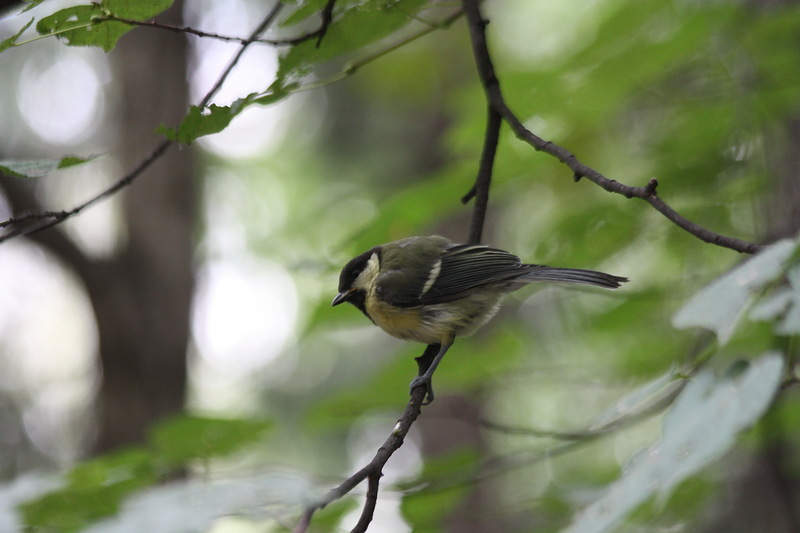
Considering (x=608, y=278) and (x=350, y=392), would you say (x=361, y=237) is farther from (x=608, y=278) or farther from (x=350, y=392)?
(x=608, y=278)

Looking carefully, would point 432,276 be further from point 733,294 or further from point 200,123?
point 733,294

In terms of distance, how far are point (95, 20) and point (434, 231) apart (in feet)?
15.5

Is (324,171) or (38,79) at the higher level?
(38,79)

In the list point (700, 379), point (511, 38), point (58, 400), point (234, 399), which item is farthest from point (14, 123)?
point (700, 379)

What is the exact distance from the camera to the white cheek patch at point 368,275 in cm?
323

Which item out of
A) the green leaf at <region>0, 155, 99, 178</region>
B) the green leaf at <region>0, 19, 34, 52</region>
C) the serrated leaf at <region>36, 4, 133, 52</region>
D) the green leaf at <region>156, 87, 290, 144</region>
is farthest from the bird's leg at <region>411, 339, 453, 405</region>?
the green leaf at <region>0, 19, 34, 52</region>

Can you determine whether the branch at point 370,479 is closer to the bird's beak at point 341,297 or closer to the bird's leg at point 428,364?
the bird's leg at point 428,364

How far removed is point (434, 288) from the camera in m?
3.18

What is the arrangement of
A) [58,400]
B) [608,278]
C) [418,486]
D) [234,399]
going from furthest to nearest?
1. [234,399]
2. [58,400]
3. [608,278]
4. [418,486]

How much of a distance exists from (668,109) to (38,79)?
25.4ft

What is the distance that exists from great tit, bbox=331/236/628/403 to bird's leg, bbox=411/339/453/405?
0.23 ft

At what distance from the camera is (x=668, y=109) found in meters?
3.44

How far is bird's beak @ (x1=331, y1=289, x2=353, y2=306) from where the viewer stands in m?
2.99

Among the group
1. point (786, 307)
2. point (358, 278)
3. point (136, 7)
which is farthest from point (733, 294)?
point (358, 278)
